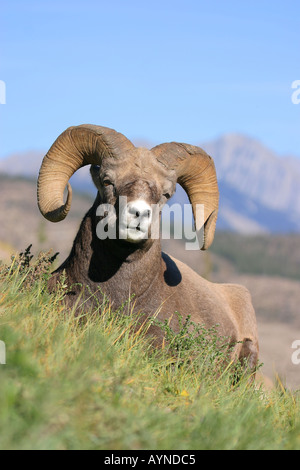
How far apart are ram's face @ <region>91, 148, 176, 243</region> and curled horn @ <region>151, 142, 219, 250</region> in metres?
0.20

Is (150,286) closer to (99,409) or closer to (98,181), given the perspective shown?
(98,181)

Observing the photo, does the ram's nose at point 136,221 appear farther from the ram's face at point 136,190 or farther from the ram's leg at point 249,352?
the ram's leg at point 249,352

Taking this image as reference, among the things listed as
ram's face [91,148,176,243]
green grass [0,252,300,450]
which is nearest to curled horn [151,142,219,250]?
ram's face [91,148,176,243]

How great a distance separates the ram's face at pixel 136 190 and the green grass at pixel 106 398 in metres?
1.23

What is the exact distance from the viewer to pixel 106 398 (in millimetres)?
5203

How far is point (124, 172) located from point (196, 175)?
1.68 meters

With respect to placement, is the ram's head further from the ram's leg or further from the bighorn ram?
the ram's leg

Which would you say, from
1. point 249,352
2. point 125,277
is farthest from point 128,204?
point 249,352

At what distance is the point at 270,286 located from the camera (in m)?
119

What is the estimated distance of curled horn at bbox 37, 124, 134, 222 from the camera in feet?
31.0

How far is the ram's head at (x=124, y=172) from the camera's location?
886 cm

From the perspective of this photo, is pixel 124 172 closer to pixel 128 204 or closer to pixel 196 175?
pixel 128 204
